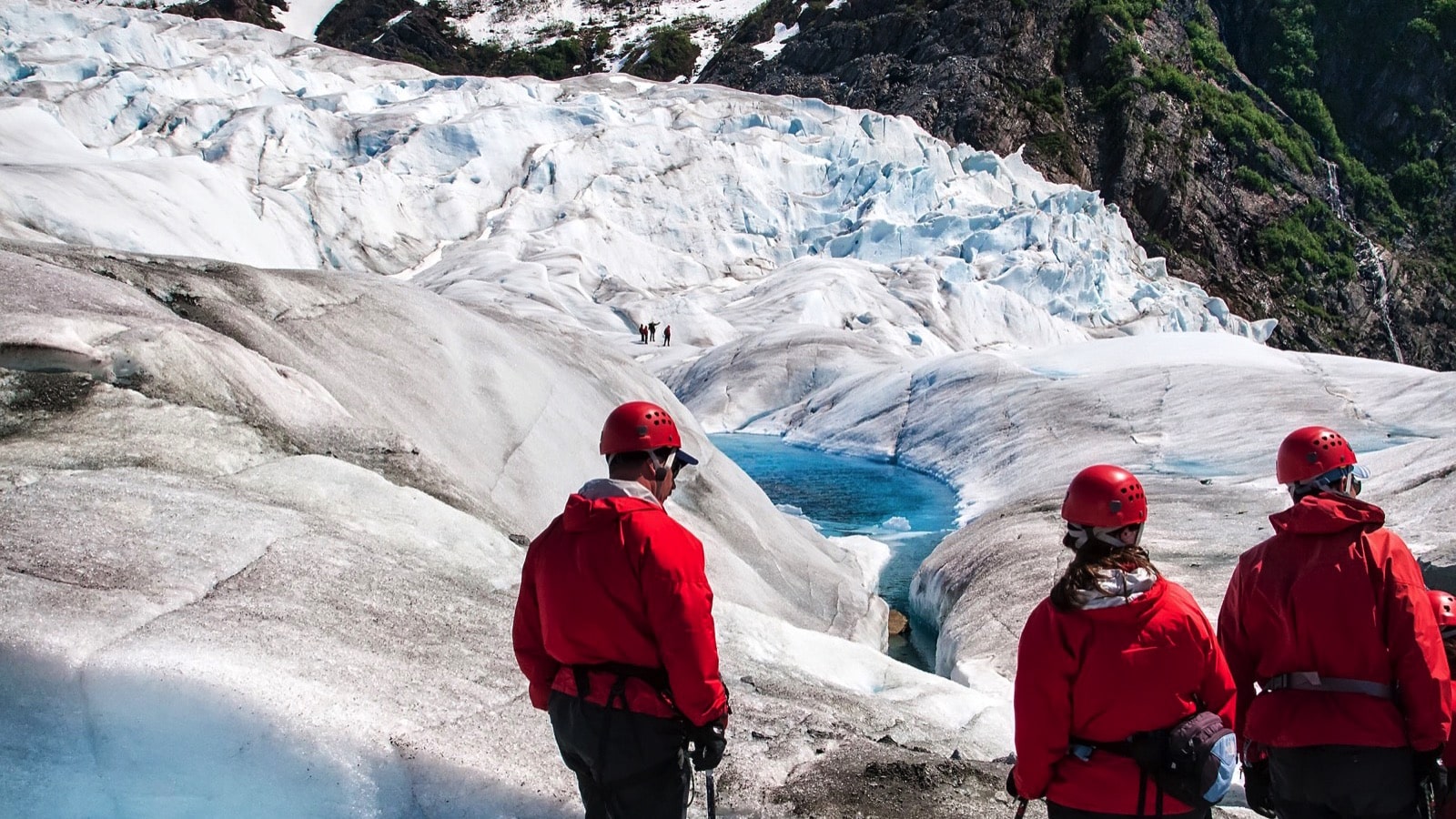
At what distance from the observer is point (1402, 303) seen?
8088 centimetres

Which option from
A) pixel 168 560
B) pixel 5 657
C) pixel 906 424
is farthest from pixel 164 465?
pixel 906 424

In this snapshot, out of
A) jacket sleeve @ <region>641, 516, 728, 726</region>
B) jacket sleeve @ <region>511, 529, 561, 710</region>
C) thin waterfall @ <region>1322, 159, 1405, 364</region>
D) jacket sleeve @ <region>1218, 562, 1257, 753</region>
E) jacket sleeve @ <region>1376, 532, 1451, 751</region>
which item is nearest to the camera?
jacket sleeve @ <region>641, 516, 728, 726</region>

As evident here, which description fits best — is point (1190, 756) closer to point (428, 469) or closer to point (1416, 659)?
point (1416, 659)

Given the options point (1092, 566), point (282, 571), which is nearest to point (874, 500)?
point (282, 571)

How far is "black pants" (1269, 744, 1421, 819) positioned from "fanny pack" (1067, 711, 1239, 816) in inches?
30.3

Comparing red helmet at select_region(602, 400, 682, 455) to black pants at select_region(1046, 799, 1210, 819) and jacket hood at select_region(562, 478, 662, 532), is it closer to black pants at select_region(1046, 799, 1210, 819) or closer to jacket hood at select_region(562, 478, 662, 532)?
jacket hood at select_region(562, 478, 662, 532)

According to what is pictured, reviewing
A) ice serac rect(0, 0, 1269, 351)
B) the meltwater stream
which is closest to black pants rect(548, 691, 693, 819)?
the meltwater stream

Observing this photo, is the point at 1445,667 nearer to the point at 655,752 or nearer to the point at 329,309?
the point at 655,752

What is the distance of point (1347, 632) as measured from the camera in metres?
3.82

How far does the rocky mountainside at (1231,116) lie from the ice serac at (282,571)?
73043 mm

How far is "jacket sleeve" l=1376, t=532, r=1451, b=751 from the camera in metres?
A: 3.70

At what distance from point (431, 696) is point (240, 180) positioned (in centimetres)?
4627

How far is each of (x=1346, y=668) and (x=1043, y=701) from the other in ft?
4.26

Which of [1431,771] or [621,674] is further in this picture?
[1431,771]
